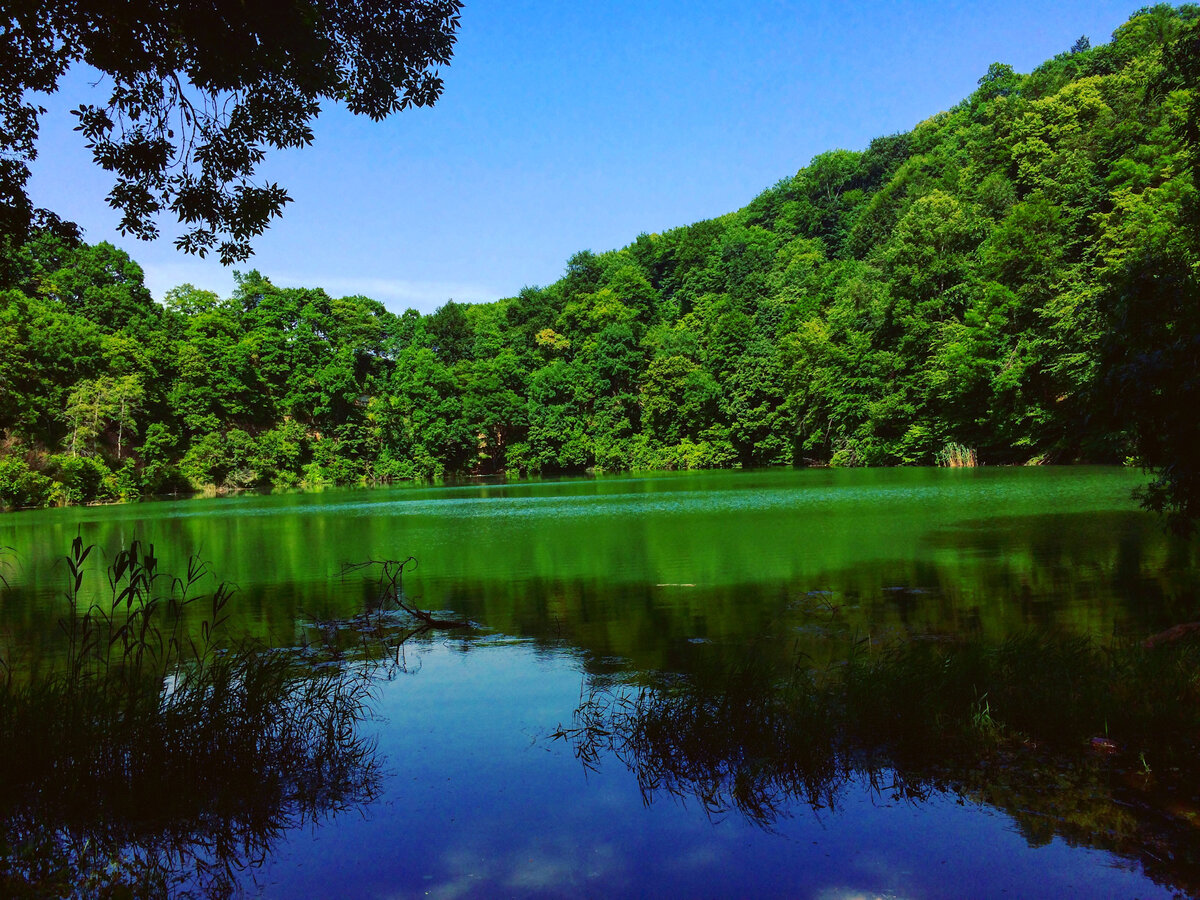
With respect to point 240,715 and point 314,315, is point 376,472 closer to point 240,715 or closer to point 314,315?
point 314,315

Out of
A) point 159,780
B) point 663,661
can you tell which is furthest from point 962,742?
point 159,780

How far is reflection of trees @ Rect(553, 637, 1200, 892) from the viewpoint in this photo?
14.6ft

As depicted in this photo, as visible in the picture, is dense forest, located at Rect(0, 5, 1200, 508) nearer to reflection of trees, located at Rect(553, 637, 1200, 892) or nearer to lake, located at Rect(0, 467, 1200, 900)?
lake, located at Rect(0, 467, 1200, 900)

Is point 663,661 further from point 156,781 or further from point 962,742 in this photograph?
point 156,781

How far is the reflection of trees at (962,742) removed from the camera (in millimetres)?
4441

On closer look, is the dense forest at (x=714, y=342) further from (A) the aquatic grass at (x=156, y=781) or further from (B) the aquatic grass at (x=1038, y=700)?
(A) the aquatic grass at (x=156, y=781)

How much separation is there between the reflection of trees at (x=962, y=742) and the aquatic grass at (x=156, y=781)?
1.97 meters

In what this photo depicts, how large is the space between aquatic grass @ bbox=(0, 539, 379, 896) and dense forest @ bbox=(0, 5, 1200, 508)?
93.1 ft

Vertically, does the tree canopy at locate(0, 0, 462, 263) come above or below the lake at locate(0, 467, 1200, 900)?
above

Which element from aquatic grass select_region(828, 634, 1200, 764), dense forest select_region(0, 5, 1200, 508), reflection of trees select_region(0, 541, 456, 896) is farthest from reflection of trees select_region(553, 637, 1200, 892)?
dense forest select_region(0, 5, 1200, 508)

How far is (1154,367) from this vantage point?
26.2 feet

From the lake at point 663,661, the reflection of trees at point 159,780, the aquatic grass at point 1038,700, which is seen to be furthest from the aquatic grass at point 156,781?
the aquatic grass at point 1038,700

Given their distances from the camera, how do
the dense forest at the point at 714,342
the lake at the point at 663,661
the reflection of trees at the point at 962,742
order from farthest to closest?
the dense forest at the point at 714,342 < the reflection of trees at the point at 962,742 < the lake at the point at 663,661

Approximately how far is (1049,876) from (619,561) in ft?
43.2
